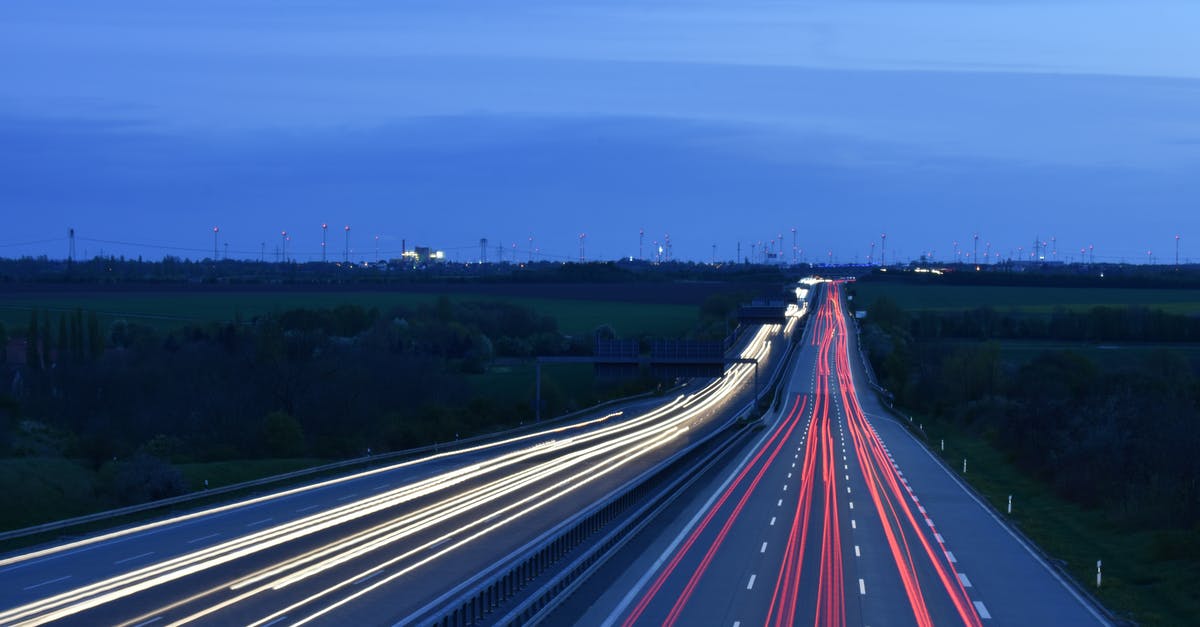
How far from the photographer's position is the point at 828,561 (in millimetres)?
27328

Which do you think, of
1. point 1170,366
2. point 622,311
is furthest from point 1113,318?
point 622,311

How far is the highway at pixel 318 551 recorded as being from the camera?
20078 millimetres

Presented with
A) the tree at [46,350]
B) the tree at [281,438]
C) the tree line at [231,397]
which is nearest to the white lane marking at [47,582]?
the tree line at [231,397]

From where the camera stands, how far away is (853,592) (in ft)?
78.4

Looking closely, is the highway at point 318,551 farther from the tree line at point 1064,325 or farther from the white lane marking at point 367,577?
the tree line at point 1064,325

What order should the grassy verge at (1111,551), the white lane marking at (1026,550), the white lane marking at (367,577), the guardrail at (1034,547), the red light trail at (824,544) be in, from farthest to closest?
the grassy verge at (1111,551) < the guardrail at (1034,547) < the white lane marking at (1026,550) < the white lane marking at (367,577) < the red light trail at (824,544)

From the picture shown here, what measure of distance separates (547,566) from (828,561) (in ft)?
22.9

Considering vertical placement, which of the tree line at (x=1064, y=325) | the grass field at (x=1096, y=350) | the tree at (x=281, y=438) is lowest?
the tree at (x=281, y=438)

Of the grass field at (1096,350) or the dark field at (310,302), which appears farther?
the dark field at (310,302)

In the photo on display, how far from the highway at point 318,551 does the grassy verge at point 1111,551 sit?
13.0 m

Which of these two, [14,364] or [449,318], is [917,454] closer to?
[14,364]

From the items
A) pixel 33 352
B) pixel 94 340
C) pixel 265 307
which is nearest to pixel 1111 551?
pixel 33 352

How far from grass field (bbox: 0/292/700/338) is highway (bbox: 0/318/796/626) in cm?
8324

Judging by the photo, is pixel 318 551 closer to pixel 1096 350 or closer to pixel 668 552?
pixel 668 552
